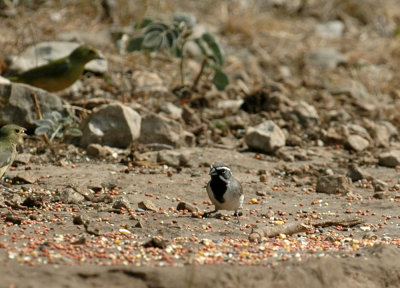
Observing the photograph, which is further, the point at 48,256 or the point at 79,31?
the point at 79,31

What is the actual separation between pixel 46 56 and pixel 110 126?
2.27m

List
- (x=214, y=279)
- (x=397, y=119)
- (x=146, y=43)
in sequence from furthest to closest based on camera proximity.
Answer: (x=397, y=119) → (x=146, y=43) → (x=214, y=279)

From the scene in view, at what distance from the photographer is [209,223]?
625cm

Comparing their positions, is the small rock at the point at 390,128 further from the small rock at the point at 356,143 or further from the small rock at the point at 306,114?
the small rock at the point at 306,114

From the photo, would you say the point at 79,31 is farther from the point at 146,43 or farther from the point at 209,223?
the point at 209,223

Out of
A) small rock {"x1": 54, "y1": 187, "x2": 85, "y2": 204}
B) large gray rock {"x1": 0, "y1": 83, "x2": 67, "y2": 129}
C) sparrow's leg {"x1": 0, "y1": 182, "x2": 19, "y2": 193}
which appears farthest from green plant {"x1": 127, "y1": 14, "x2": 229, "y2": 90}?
small rock {"x1": 54, "y1": 187, "x2": 85, "y2": 204}

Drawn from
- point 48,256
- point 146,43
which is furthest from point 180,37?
point 48,256

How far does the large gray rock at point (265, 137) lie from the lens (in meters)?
8.68

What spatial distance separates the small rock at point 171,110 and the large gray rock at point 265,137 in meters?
0.94

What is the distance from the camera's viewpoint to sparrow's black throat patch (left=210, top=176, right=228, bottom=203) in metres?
6.39

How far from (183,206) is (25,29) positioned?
5439 mm

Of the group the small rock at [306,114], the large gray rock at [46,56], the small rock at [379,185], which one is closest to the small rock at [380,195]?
the small rock at [379,185]

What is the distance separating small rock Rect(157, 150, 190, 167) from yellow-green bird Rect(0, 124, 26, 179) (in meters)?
1.49

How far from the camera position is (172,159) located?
8062 millimetres
